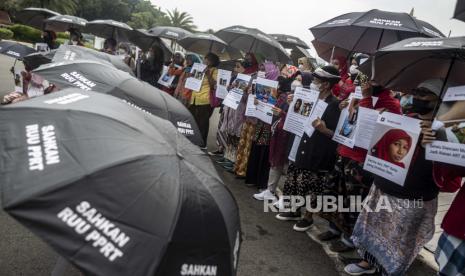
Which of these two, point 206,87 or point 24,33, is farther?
point 24,33

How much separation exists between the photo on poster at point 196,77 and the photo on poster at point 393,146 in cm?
463

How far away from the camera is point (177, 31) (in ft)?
32.5

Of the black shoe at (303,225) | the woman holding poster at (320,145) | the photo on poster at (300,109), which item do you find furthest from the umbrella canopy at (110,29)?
the black shoe at (303,225)

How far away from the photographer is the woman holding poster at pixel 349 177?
13.6 feet

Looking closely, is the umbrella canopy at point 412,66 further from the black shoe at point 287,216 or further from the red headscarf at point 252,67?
the red headscarf at point 252,67

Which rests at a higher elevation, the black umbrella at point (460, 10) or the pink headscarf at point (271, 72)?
the black umbrella at point (460, 10)

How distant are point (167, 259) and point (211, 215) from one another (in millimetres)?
291

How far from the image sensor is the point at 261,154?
6.46m

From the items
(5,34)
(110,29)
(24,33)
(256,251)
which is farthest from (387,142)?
(24,33)

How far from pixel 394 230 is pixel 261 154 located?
3092mm

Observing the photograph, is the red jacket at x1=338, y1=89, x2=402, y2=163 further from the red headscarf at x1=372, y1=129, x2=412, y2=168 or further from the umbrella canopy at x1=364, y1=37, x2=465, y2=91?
the red headscarf at x1=372, y1=129, x2=412, y2=168

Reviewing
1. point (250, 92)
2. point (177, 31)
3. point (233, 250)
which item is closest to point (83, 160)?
point (233, 250)

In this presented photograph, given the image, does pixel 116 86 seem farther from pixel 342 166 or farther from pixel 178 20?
pixel 178 20

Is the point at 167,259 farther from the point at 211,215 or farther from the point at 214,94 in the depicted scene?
the point at 214,94
